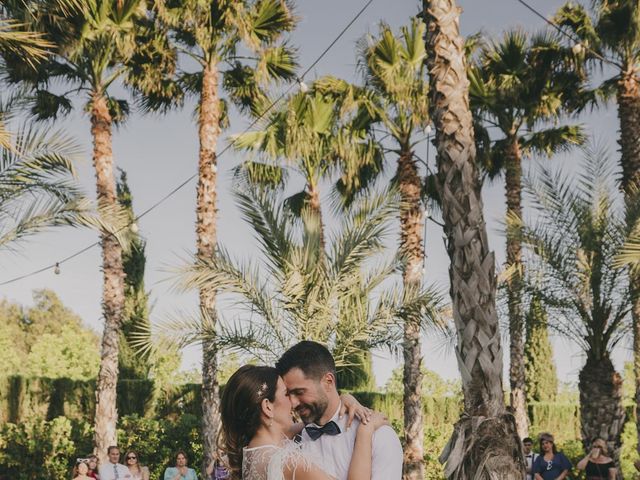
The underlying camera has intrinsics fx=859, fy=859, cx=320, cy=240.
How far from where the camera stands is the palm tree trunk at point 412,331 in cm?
1627

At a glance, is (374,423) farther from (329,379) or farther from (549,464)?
(549,464)

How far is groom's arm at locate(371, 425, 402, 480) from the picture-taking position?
3.18 metres

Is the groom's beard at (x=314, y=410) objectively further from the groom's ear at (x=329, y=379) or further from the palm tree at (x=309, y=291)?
the palm tree at (x=309, y=291)

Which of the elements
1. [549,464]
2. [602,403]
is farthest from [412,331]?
[549,464]

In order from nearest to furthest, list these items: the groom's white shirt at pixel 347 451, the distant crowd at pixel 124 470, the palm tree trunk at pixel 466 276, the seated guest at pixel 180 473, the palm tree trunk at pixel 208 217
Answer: the groom's white shirt at pixel 347 451 → the palm tree trunk at pixel 466 276 → the distant crowd at pixel 124 470 → the seated guest at pixel 180 473 → the palm tree trunk at pixel 208 217

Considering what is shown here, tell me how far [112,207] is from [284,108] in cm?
435

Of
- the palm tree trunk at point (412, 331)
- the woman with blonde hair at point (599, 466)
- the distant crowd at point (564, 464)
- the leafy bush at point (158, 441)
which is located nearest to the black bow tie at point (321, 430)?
the distant crowd at point (564, 464)

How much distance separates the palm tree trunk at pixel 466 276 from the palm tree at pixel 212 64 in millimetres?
9141

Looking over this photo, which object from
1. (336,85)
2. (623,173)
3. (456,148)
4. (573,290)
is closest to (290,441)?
(456,148)

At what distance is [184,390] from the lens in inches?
880

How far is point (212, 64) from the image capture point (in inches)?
663

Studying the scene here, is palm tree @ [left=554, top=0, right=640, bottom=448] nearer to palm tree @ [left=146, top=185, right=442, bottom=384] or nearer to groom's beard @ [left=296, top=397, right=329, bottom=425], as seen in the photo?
palm tree @ [left=146, top=185, right=442, bottom=384]

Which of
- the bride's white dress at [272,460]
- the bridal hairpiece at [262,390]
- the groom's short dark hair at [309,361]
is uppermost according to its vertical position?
the groom's short dark hair at [309,361]

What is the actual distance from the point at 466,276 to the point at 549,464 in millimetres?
7098
